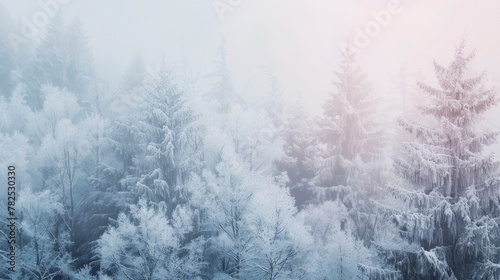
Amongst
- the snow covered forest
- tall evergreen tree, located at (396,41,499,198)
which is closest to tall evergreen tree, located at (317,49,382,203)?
the snow covered forest

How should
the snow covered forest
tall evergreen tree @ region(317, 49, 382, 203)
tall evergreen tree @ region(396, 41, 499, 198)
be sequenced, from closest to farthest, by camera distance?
1. tall evergreen tree @ region(396, 41, 499, 198)
2. the snow covered forest
3. tall evergreen tree @ region(317, 49, 382, 203)

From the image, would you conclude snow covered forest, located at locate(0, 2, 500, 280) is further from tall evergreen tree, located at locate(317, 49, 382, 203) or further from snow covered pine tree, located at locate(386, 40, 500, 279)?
snow covered pine tree, located at locate(386, 40, 500, 279)

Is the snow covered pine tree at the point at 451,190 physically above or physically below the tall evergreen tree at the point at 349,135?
below

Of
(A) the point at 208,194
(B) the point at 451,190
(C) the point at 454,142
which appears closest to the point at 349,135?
(A) the point at 208,194

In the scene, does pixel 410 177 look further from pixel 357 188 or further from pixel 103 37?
pixel 103 37

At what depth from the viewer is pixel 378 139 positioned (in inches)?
874

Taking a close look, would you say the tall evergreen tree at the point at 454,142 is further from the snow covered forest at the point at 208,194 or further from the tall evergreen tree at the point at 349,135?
the tall evergreen tree at the point at 349,135

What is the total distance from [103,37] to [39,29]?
→ 183 feet

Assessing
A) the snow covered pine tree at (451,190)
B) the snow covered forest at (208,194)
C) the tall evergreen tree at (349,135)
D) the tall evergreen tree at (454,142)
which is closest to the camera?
the snow covered pine tree at (451,190)

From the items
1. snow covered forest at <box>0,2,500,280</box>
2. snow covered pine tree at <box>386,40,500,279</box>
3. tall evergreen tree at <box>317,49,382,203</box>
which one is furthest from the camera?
tall evergreen tree at <box>317,49,382,203</box>

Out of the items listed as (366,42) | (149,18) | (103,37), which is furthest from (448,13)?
(103,37)

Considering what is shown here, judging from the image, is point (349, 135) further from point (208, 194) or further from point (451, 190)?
point (451, 190)

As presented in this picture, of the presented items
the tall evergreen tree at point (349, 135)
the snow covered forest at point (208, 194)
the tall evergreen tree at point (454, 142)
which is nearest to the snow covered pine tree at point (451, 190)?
the tall evergreen tree at point (454, 142)

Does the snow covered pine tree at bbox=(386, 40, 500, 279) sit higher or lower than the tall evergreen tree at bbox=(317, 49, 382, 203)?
lower
